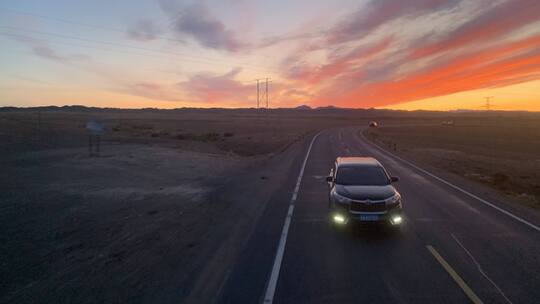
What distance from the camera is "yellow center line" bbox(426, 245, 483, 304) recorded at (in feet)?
22.1

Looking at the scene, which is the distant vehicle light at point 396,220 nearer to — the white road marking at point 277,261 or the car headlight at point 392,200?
the car headlight at point 392,200

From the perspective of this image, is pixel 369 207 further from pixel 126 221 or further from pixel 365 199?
pixel 126 221

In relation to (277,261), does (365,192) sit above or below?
above

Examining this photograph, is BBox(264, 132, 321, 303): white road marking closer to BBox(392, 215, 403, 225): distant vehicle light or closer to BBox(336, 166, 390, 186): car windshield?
BBox(336, 166, 390, 186): car windshield

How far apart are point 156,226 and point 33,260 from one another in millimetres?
3407

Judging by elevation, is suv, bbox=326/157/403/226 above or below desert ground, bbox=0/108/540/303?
above

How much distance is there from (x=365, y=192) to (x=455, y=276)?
12.0 feet

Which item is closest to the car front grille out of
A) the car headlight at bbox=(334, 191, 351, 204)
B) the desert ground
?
the car headlight at bbox=(334, 191, 351, 204)

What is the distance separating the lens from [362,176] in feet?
40.0

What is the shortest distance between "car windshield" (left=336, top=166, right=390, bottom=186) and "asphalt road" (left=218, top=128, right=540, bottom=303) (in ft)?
4.48

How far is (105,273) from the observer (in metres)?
7.96

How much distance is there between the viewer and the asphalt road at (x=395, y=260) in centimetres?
692

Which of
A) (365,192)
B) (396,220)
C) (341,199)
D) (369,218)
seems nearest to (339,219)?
(341,199)

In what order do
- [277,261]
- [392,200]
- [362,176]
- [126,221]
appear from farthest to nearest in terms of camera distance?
[362,176] < [126,221] < [392,200] < [277,261]
